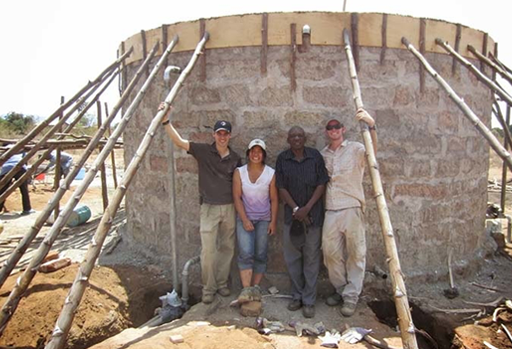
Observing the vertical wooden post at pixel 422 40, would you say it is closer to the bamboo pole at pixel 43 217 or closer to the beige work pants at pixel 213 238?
the beige work pants at pixel 213 238

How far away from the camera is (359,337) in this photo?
3684 mm

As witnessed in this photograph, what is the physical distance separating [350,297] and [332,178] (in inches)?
48.8

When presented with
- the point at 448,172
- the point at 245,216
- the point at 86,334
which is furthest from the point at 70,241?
the point at 448,172

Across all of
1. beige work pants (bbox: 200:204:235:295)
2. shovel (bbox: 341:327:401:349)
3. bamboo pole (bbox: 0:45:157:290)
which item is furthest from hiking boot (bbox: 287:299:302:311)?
bamboo pole (bbox: 0:45:157:290)

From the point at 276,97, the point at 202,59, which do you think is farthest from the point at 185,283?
the point at 202,59

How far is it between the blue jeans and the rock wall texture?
402 millimetres

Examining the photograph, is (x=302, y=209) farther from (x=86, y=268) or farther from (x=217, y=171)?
(x=86, y=268)

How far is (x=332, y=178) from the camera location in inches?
166

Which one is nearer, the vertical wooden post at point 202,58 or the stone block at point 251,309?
the stone block at point 251,309

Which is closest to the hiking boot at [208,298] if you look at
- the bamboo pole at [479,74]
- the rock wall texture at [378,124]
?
the rock wall texture at [378,124]

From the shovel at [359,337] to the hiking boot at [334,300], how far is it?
1.59 ft

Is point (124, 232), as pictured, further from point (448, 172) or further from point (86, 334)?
Answer: point (448, 172)

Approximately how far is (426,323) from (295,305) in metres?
1.47

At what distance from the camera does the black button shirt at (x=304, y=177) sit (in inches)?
164
